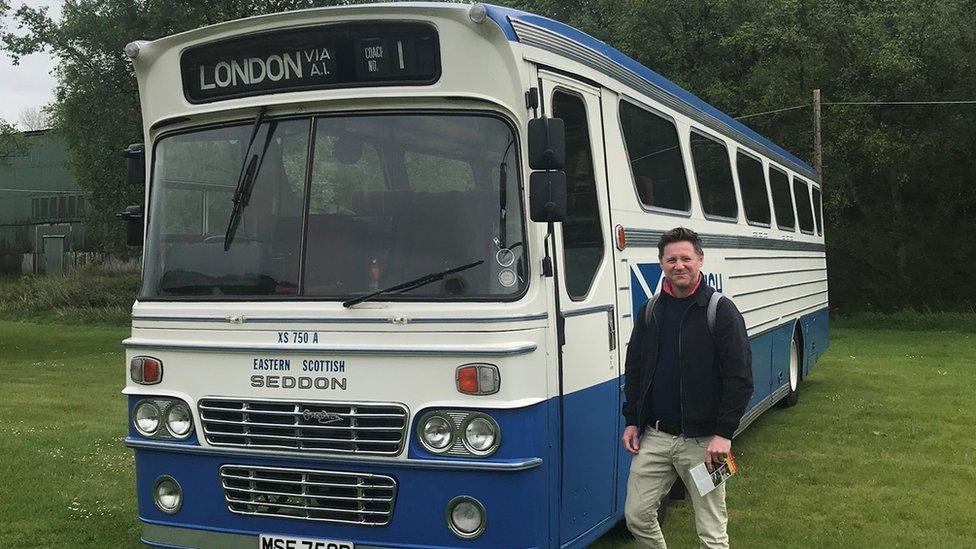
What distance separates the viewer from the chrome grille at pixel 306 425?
476 centimetres

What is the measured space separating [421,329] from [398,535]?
1.01 metres

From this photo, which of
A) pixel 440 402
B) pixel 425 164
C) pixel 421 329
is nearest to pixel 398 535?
pixel 440 402

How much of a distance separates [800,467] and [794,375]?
3371 mm

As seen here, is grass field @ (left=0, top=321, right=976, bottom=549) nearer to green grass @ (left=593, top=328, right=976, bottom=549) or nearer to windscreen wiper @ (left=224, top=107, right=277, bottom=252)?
green grass @ (left=593, top=328, right=976, bottom=549)

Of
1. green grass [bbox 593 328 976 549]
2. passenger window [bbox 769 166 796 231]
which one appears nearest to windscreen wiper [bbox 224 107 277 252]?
green grass [bbox 593 328 976 549]

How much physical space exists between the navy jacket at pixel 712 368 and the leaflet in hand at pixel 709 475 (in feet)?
0.51

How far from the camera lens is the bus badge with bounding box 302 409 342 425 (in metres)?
4.83

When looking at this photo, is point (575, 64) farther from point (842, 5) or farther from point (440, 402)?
point (842, 5)

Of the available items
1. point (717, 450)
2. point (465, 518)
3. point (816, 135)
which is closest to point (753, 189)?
point (717, 450)

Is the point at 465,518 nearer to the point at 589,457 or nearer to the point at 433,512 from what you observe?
the point at 433,512

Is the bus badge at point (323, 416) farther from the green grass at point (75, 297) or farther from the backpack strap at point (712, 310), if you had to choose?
the green grass at point (75, 297)

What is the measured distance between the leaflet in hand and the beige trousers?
0.07m

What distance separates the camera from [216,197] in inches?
208

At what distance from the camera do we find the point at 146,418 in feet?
17.4
